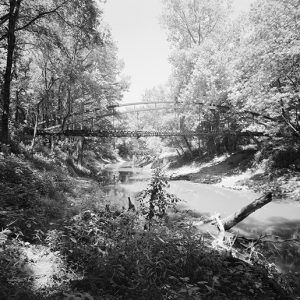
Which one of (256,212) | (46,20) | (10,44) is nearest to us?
(10,44)

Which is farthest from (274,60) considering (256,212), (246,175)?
(246,175)

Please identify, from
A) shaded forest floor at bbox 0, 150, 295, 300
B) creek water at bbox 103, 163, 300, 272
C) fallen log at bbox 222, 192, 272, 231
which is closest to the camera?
shaded forest floor at bbox 0, 150, 295, 300

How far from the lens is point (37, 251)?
5.04 m

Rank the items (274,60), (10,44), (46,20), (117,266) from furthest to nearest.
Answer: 1. (274,60)
2. (46,20)
3. (10,44)
4. (117,266)

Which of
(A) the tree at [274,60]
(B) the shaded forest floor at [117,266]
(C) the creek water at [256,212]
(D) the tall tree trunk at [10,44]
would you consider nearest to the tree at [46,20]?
(D) the tall tree trunk at [10,44]

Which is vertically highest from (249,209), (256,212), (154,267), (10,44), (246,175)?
(10,44)

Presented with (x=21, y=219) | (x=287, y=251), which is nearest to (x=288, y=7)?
(x=287, y=251)

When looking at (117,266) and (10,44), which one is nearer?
(117,266)

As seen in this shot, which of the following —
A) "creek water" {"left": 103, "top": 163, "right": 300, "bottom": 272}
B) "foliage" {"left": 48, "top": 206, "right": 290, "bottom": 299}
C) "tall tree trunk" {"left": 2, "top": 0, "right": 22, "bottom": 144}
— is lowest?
"creek water" {"left": 103, "top": 163, "right": 300, "bottom": 272}

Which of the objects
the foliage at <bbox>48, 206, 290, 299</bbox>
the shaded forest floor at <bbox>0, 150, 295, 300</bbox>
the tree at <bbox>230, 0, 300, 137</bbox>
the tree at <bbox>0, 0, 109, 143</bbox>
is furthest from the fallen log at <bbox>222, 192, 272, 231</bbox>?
the tree at <bbox>0, 0, 109, 143</bbox>

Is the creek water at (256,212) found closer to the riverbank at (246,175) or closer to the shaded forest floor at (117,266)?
the riverbank at (246,175)

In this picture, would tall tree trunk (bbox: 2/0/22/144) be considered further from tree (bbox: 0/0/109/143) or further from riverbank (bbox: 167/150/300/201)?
riverbank (bbox: 167/150/300/201)

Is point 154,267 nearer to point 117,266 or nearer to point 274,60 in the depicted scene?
point 117,266

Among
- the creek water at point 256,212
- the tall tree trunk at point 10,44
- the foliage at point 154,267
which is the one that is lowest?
the creek water at point 256,212
